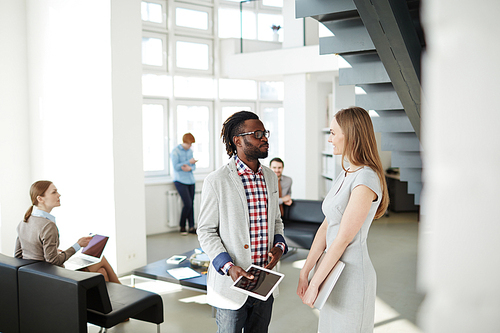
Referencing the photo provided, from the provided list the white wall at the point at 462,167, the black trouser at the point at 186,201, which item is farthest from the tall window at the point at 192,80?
the white wall at the point at 462,167

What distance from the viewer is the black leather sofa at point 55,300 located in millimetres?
Answer: 2992

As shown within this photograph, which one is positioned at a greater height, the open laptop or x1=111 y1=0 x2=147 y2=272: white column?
x1=111 y1=0 x2=147 y2=272: white column

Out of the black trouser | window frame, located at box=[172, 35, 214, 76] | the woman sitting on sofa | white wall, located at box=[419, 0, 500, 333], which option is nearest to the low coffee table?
the woman sitting on sofa

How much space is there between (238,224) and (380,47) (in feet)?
5.67

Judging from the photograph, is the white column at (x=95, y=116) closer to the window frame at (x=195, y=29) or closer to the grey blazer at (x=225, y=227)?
the window frame at (x=195, y=29)

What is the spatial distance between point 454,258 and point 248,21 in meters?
9.28

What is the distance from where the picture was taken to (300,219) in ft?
21.6

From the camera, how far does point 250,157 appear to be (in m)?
2.26

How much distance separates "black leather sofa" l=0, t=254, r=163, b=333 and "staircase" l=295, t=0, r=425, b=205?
8.50ft

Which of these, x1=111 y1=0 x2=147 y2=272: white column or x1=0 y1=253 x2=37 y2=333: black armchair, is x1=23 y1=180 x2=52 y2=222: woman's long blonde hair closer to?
x1=0 y1=253 x2=37 y2=333: black armchair

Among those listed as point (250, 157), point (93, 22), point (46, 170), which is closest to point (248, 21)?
point (93, 22)

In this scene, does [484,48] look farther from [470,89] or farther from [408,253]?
[408,253]

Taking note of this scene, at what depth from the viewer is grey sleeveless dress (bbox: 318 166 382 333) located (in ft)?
6.35

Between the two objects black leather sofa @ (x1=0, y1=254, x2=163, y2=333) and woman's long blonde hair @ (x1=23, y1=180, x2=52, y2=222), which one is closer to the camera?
black leather sofa @ (x1=0, y1=254, x2=163, y2=333)
